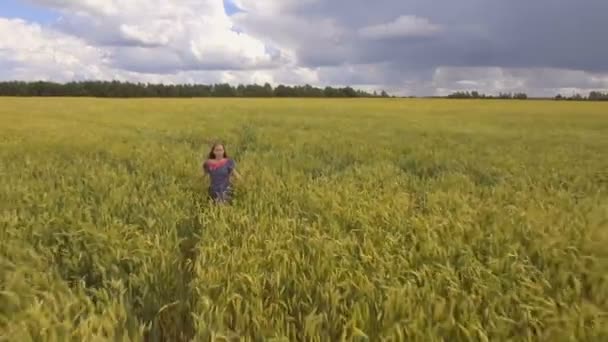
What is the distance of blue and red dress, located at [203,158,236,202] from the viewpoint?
24.7 ft

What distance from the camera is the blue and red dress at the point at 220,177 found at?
24.7ft

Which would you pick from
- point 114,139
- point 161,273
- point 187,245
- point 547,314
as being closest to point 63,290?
point 161,273

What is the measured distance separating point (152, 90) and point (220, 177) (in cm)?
8724

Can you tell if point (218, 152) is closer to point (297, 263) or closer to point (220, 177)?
point (220, 177)

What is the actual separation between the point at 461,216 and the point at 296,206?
2.15 meters

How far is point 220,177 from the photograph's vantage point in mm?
7613

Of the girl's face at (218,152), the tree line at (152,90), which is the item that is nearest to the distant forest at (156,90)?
the tree line at (152,90)

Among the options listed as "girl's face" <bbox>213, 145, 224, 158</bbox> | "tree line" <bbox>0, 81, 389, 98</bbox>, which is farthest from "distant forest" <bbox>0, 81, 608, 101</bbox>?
"girl's face" <bbox>213, 145, 224, 158</bbox>

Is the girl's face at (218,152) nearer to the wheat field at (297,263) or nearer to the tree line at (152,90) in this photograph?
the wheat field at (297,263)

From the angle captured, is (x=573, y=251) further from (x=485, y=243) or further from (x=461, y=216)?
(x=461, y=216)

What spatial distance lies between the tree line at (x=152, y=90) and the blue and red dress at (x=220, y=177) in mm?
83187

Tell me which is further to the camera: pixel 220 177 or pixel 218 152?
pixel 218 152

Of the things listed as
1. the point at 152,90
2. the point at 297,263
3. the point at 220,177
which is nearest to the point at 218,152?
the point at 220,177

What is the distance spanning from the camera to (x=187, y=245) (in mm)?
5352
